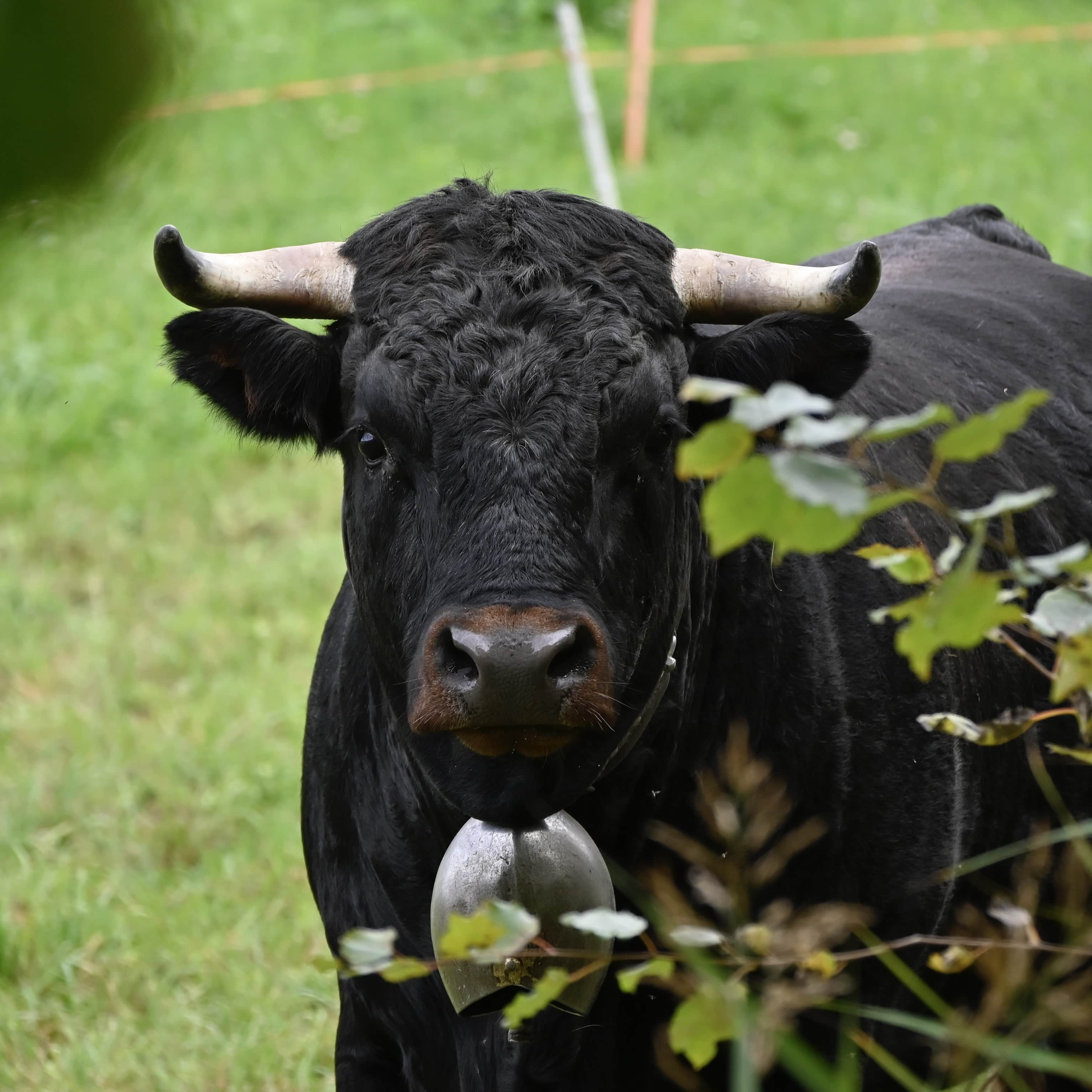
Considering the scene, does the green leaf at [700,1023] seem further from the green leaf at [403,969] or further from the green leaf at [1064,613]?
the green leaf at [1064,613]

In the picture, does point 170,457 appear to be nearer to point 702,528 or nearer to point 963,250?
point 963,250

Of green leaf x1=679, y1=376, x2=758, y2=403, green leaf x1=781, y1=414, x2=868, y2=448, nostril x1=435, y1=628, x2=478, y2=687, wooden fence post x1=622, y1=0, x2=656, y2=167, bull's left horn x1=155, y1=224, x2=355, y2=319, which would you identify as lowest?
nostril x1=435, y1=628, x2=478, y2=687

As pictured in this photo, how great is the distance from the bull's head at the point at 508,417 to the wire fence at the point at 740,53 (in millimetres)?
9088

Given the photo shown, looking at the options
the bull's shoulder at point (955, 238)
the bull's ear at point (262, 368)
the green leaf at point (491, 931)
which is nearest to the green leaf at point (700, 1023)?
the green leaf at point (491, 931)

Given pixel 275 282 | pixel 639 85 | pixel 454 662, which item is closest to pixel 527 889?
pixel 454 662

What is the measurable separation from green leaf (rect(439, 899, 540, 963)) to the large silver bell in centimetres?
114

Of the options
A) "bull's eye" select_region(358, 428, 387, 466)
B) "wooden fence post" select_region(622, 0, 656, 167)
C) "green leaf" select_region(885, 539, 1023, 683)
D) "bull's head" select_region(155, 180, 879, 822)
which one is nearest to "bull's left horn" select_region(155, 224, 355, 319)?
"bull's head" select_region(155, 180, 879, 822)

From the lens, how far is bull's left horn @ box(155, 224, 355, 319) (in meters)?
3.06

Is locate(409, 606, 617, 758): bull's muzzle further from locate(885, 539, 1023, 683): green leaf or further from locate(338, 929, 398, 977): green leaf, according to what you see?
locate(885, 539, 1023, 683): green leaf

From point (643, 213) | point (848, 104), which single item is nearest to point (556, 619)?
point (643, 213)

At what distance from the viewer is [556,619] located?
90.7 inches

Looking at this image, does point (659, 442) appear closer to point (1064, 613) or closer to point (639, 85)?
point (1064, 613)

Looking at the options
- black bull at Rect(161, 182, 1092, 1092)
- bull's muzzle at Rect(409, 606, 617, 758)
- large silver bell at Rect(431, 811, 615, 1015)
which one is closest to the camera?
bull's muzzle at Rect(409, 606, 617, 758)

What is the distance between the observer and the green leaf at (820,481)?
43.8 inches
